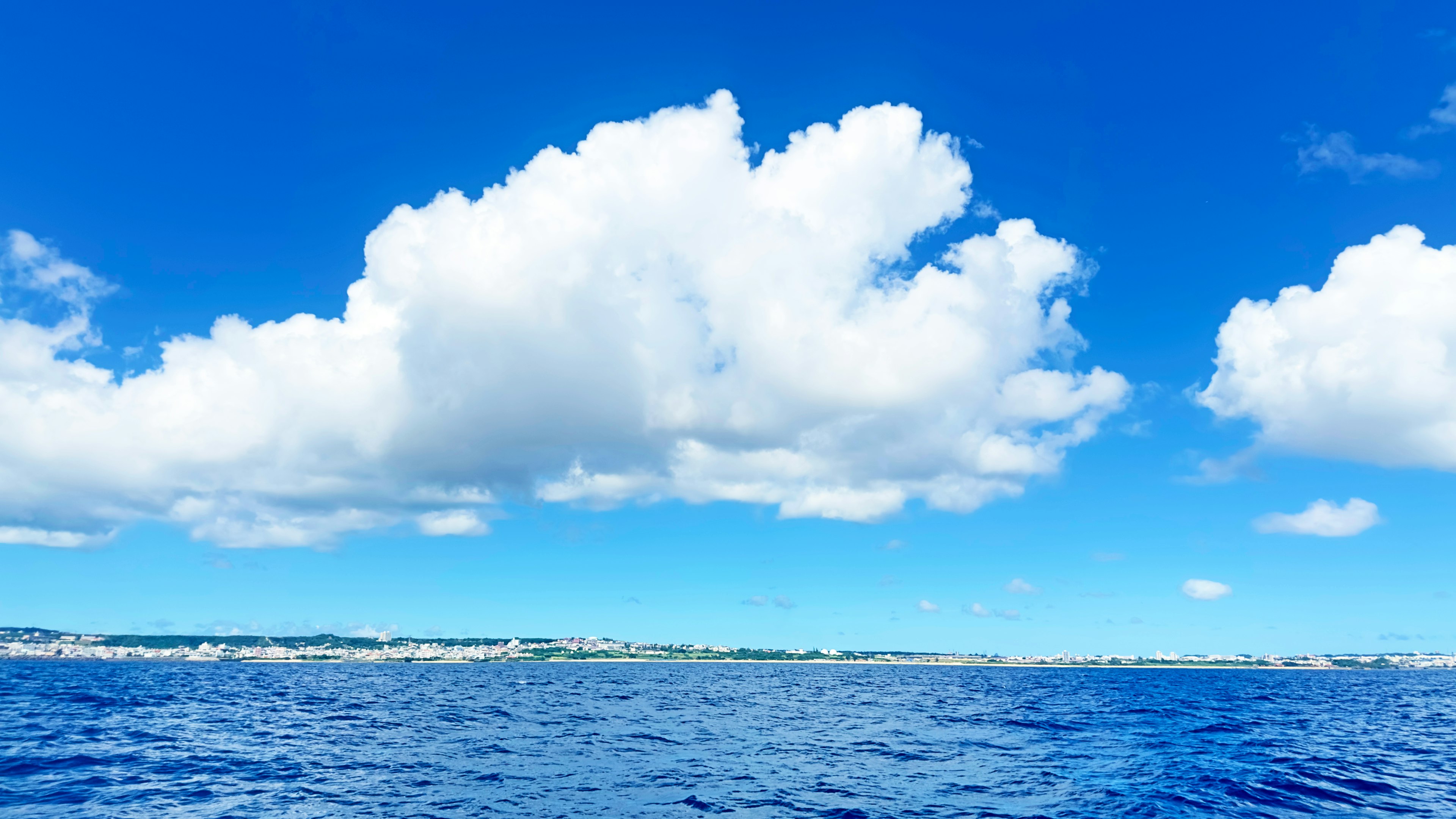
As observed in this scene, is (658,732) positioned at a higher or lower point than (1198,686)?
higher

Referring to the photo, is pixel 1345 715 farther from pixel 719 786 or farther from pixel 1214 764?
pixel 719 786

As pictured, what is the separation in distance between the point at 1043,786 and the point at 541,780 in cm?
2697

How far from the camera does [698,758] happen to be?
45.6 m

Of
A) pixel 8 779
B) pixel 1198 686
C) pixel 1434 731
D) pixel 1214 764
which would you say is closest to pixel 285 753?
pixel 8 779

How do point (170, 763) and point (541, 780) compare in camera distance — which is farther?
point (170, 763)

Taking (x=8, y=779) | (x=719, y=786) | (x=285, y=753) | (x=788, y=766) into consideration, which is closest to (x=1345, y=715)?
(x=788, y=766)

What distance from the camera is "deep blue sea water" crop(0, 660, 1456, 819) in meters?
33.2

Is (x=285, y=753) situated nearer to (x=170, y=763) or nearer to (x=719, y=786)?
(x=170, y=763)

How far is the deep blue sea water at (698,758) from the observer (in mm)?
33250

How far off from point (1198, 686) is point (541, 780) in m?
187

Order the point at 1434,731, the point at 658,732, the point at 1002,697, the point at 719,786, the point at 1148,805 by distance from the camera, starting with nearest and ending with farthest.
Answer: the point at 1148,805
the point at 719,786
the point at 658,732
the point at 1434,731
the point at 1002,697

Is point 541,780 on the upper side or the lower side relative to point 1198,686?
upper

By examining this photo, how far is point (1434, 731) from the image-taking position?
68.6m

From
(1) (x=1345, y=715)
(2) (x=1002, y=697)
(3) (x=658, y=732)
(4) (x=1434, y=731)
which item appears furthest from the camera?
(2) (x=1002, y=697)
